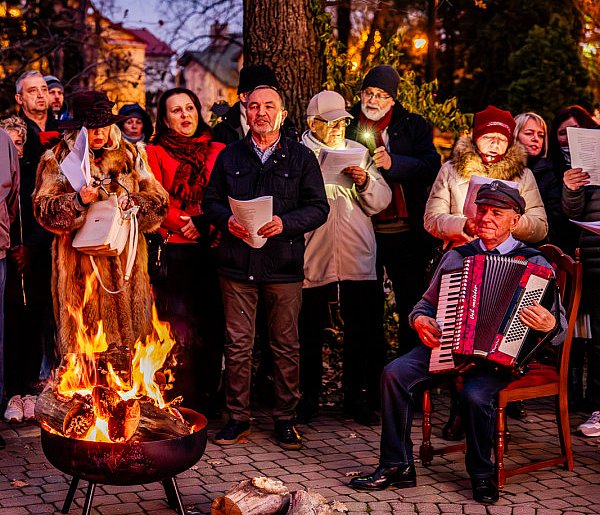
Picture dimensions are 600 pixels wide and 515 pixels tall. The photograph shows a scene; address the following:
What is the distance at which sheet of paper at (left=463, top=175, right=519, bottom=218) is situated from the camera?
6.45 metres

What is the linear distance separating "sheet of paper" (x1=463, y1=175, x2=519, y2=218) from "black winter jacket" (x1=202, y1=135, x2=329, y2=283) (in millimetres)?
983

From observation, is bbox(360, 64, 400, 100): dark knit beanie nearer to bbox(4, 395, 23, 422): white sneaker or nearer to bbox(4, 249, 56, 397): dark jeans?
bbox(4, 249, 56, 397): dark jeans

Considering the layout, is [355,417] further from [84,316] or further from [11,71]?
[11,71]

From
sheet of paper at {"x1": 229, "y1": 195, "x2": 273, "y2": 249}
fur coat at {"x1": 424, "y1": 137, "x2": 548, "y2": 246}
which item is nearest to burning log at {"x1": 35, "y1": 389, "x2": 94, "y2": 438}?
sheet of paper at {"x1": 229, "y1": 195, "x2": 273, "y2": 249}

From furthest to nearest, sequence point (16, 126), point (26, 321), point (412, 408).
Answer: point (26, 321), point (16, 126), point (412, 408)

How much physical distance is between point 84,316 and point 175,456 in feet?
6.80

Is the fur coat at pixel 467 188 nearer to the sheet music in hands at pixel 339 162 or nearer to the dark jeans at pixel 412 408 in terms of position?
the sheet music in hands at pixel 339 162

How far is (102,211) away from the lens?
6652mm

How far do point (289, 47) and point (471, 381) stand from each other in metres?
3.97

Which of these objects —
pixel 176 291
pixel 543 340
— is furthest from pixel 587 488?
pixel 176 291

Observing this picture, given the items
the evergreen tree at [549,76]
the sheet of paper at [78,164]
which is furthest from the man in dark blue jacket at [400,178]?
the evergreen tree at [549,76]

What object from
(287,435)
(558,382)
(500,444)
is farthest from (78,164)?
(558,382)

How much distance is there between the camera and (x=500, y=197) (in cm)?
599

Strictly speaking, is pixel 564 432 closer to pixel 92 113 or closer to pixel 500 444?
pixel 500 444
